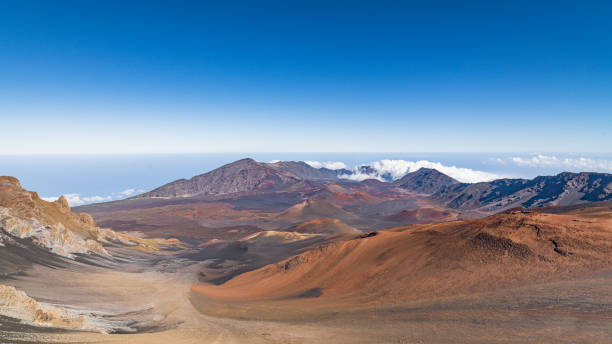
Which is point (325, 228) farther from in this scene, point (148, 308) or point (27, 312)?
point (27, 312)

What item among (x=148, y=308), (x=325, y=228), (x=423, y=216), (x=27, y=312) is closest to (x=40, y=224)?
(x=148, y=308)

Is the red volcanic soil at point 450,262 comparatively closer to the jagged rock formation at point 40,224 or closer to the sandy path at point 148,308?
the sandy path at point 148,308

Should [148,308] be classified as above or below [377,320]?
below

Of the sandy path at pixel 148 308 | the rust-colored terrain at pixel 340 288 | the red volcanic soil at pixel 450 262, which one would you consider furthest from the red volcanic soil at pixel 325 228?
the red volcanic soil at pixel 450 262

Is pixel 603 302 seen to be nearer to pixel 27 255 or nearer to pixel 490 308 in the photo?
pixel 490 308

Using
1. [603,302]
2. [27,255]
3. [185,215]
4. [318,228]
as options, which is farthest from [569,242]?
[185,215]

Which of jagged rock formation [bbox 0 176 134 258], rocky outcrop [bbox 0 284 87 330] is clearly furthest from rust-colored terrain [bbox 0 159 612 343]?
jagged rock formation [bbox 0 176 134 258]

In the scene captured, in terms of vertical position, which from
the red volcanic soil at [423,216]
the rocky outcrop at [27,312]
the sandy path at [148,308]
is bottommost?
the red volcanic soil at [423,216]

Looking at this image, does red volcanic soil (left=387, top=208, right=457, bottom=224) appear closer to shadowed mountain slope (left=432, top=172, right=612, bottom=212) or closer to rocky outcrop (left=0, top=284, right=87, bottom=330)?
shadowed mountain slope (left=432, top=172, right=612, bottom=212)
